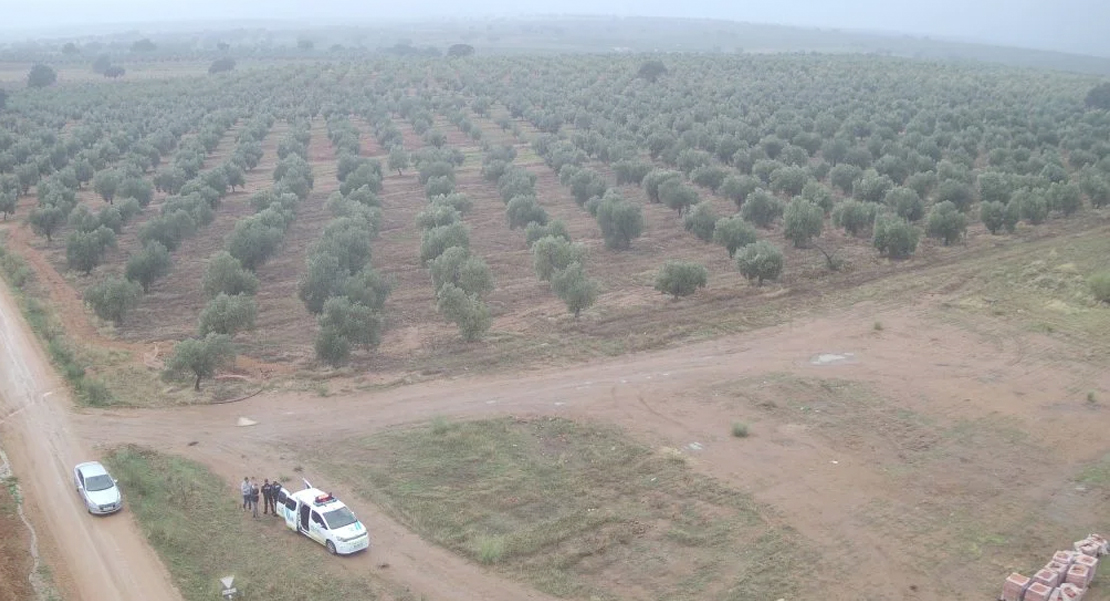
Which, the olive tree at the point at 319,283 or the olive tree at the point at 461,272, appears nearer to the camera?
the olive tree at the point at 319,283

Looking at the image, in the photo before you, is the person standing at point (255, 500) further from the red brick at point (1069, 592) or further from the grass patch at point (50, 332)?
the red brick at point (1069, 592)

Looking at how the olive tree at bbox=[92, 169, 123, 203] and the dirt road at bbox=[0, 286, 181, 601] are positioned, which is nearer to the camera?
the dirt road at bbox=[0, 286, 181, 601]

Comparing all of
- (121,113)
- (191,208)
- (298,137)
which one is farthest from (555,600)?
(121,113)

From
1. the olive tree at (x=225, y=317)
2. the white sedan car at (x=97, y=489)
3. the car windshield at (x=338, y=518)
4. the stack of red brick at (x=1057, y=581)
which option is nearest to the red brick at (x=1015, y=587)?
the stack of red brick at (x=1057, y=581)

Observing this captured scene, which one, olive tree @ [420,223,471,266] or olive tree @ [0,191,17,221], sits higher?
olive tree @ [420,223,471,266]

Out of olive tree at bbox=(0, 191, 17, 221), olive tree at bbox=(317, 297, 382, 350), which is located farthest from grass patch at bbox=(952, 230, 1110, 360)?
olive tree at bbox=(0, 191, 17, 221)

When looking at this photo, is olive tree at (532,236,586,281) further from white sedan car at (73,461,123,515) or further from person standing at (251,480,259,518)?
white sedan car at (73,461,123,515)
